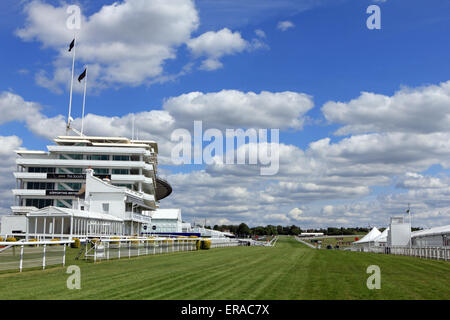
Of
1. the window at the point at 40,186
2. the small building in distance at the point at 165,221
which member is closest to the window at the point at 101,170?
the window at the point at 40,186

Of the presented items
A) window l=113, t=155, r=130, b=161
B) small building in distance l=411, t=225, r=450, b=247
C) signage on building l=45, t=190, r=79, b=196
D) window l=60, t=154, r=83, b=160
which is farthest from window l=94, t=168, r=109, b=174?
small building in distance l=411, t=225, r=450, b=247

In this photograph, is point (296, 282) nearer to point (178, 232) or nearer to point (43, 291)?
point (43, 291)

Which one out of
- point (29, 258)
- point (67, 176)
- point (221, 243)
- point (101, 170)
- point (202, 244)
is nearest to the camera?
point (29, 258)

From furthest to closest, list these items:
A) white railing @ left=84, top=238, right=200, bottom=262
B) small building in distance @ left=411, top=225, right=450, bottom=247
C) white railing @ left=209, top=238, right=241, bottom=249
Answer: white railing @ left=209, top=238, right=241, bottom=249 → small building in distance @ left=411, top=225, right=450, bottom=247 → white railing @ left=84, top=238, right=200, bottom=262

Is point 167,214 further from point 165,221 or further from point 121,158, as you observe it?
point 121,158

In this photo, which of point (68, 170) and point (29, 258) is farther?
point (68, 170)

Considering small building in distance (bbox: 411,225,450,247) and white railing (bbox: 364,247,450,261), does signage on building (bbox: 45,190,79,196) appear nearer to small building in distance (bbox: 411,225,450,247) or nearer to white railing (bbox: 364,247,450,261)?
white railing (bbox: 364,247,450,261)

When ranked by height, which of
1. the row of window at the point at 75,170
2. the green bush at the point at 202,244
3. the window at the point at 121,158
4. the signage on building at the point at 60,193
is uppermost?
the window at the point at 121,158

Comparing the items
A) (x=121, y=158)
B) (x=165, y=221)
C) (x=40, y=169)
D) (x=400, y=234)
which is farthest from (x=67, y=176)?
(x=400, y=234)

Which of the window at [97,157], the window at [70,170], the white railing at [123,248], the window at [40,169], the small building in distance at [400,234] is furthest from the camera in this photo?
the window at [97,157]

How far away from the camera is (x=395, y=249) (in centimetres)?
4922

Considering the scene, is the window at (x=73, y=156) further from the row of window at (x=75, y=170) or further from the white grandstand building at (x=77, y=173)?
the row of window at (x=75, y=170)

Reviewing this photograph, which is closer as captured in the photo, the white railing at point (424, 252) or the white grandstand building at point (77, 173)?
the white railing at point (424, 252)
